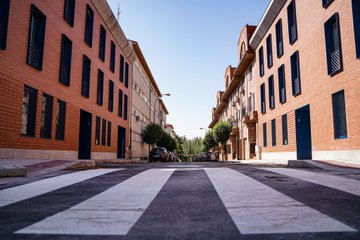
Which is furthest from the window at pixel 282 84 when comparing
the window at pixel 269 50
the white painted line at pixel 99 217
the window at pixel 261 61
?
the white painted line at pixel 99 217

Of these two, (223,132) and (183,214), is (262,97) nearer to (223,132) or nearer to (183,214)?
(223,132)

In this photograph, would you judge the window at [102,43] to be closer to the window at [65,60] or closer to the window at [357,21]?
the window at [65,60]

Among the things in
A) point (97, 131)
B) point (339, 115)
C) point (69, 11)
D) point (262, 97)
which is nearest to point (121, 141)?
point (97, 131)

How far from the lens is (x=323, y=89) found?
41.7 feet

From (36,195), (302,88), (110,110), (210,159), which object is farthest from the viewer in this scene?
(210,159)

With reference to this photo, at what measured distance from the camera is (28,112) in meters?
10.9

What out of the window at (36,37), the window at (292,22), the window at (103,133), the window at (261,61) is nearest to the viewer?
the window at (36,37)

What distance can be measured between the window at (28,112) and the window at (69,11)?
5.10 m

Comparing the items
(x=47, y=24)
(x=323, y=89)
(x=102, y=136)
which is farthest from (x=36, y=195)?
(x=102, y=136)

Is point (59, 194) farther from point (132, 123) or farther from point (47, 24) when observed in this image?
point (132, 123)

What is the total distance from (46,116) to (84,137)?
5401 mm

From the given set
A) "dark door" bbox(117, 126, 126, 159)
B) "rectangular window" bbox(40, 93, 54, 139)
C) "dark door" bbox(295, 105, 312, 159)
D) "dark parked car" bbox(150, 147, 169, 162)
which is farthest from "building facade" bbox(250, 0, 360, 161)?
"dark door" bbox(117, 126, 126, 159)

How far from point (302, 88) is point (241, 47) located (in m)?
16.1

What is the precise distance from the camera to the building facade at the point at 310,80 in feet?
34.9
